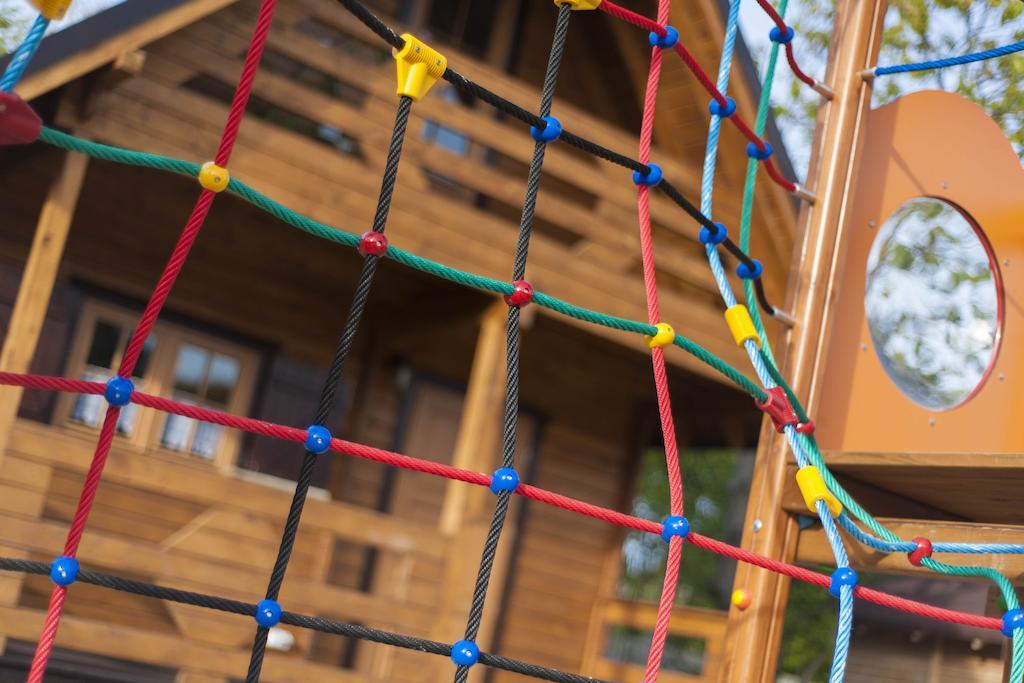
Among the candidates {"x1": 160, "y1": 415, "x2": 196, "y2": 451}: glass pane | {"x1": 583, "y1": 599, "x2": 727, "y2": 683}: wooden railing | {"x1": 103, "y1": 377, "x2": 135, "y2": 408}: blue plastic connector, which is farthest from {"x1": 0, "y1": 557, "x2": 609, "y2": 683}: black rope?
{"x1": 583, "y1": 599, "x2": 727, "y2": 683}: wooden railing

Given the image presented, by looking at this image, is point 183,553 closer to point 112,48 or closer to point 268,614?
point 112,48

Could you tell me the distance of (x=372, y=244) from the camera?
97.3 inches

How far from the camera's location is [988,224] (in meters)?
3.69

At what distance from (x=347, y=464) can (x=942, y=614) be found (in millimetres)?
5186

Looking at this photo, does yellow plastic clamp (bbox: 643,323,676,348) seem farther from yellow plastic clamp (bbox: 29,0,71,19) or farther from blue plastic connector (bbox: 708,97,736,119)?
yellow plastic clamp (bbox: 29,0,71,19)

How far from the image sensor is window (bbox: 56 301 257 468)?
21.8ft

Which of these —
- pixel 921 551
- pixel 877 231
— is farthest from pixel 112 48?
pixel 921 551

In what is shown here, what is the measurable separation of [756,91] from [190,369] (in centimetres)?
376

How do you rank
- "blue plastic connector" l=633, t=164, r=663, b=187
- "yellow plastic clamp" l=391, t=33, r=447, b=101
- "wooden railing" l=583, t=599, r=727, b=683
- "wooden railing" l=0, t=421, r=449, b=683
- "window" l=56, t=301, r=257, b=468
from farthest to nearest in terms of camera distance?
"wooden railing" l=583, t=599, r=727, b=683
"window" l=56, t=301, r=257, b=468
"wooden railing" l=0, t=421, r=449, b=683
"blue plastic connector" l=633, t=164, r=663, b=187
"yellow plastic clamp" l=391, t=33, r=447, b=101

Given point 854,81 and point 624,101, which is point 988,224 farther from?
point 624,101

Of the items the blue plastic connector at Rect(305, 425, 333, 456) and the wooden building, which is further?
the wooden building

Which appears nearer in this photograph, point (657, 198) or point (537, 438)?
point (657, 198)

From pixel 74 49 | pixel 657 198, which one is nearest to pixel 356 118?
pixel 74 49

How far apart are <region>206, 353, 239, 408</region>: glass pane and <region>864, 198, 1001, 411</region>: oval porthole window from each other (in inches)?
156
